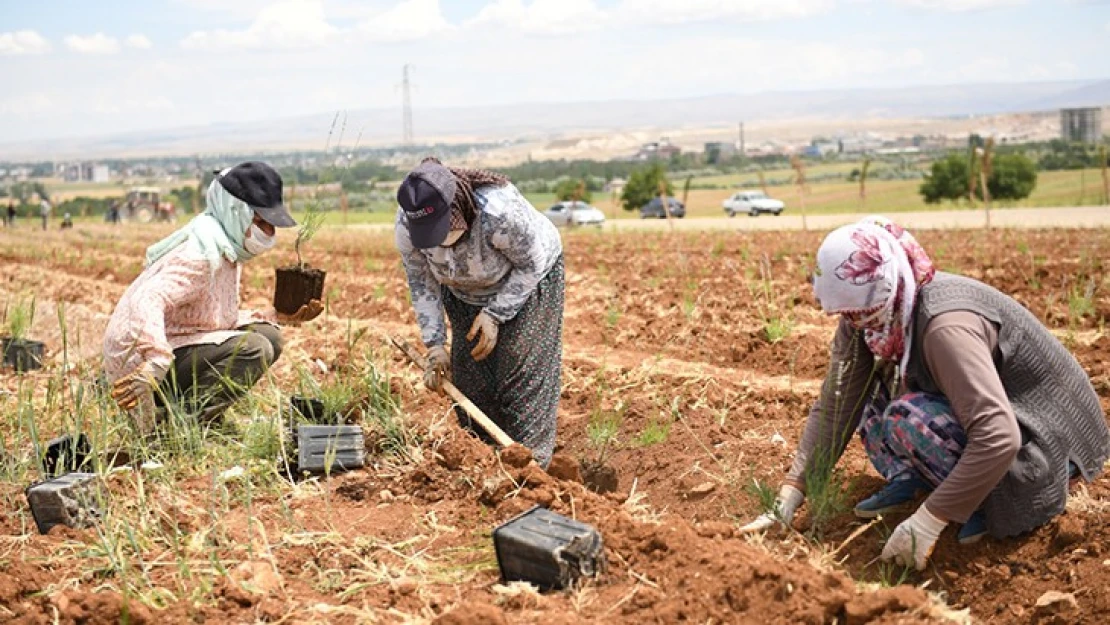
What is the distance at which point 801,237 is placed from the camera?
13.8 meters

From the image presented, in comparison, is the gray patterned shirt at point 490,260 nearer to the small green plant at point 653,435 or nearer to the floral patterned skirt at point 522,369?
the floral patterned skirt at point 522,369

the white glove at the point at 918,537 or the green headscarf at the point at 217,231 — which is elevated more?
the green headscarf at the point at 217,231

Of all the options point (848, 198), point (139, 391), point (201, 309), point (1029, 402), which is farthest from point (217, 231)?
point (848, 198)

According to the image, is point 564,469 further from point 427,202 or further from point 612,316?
point 612,316

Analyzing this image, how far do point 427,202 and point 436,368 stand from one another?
2.52 feet

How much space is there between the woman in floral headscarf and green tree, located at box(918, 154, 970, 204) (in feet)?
129

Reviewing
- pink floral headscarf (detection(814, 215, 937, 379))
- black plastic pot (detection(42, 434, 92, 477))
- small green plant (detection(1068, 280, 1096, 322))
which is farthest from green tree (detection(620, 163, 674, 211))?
pink floral headscarf (detection(814, 215, 937, 379))

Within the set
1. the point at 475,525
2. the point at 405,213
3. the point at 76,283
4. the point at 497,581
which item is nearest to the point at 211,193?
the point at 405,213

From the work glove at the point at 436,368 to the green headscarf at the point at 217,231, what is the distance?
2.89ft

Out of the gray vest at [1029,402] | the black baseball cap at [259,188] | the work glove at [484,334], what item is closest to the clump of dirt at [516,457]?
the work glove at [484,334]

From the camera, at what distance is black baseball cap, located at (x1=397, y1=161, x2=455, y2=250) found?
3564 millimetres

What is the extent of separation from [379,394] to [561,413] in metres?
1.42

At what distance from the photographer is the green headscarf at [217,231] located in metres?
4.22

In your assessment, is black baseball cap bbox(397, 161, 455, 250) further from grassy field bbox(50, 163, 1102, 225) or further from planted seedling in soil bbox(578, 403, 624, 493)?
grassy field bbox(50, 163, 1102, 225)
